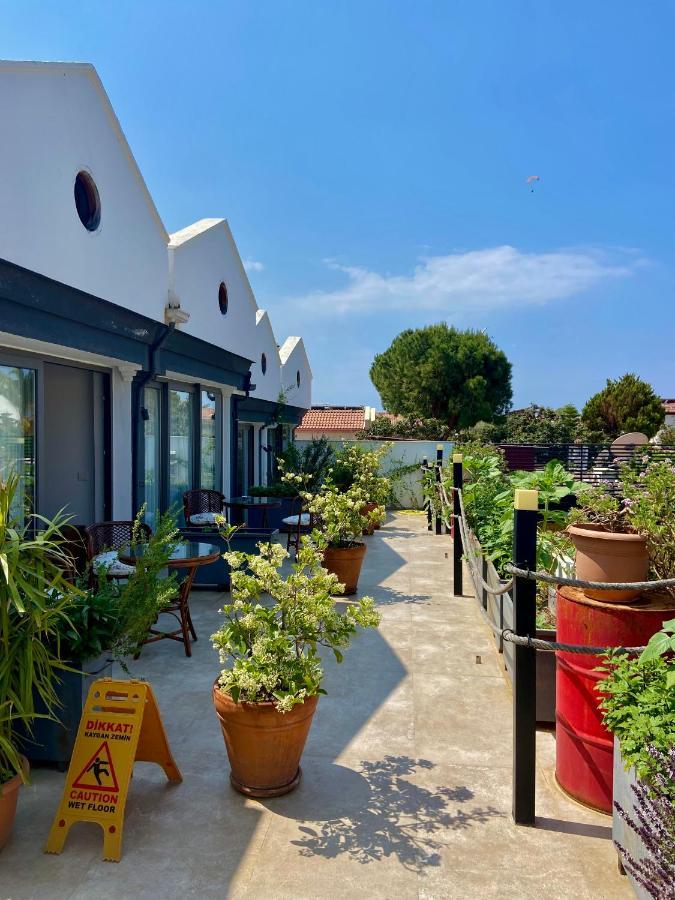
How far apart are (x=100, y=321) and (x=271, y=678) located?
406 centimetres

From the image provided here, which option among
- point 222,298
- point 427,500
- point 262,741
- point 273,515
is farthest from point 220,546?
point 427,500

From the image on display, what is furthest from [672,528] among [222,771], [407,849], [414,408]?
[414,408]

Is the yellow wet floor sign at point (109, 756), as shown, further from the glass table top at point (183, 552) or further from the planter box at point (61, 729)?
the glass table top at point (183, 552)

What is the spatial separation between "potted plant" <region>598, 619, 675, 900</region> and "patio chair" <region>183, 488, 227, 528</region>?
6.06 metres

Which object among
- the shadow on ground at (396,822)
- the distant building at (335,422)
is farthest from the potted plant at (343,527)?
the distant building at (335,422)

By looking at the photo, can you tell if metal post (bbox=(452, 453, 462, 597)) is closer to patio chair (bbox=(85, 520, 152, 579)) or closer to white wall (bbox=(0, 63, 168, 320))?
patio chair (bbox=(85, 520, 152, 579))

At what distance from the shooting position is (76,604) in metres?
3.33

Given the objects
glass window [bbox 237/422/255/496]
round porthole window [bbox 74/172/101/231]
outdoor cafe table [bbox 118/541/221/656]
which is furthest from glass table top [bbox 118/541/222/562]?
glass window [bbox 237/422/255/496]

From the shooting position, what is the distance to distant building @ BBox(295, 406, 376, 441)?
30250 mm

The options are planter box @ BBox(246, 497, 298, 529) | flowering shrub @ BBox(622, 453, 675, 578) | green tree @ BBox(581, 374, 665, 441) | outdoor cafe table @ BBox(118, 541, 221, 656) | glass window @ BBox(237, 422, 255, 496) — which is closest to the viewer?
flowering shrub @ BBox(622, 453, 675, 578)

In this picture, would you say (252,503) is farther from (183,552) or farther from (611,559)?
(611,559)

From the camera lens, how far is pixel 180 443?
896cm

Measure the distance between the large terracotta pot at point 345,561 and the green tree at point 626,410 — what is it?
90.3 ft

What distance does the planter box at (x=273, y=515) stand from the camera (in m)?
11.3
